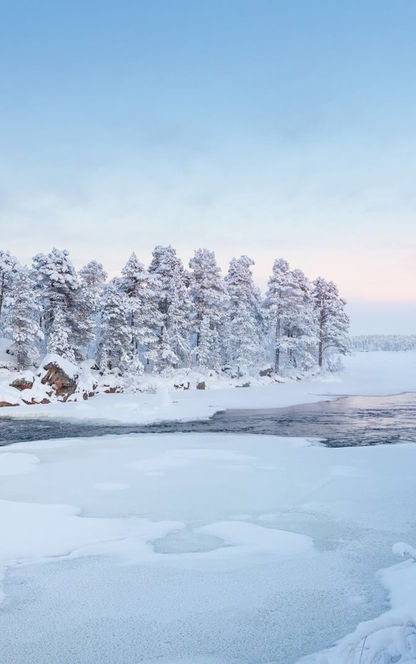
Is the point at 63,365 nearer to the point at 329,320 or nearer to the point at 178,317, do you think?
the point at 178,317

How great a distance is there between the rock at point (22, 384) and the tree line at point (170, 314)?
5.12 metres

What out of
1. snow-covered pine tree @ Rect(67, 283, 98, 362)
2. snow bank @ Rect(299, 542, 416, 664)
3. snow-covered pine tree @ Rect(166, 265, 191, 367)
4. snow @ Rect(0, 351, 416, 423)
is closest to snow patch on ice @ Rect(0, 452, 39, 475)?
snow bank @ Rect(299, 542, 416, 664)

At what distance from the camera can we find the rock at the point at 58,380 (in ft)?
88.8

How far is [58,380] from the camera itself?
27.2 metres

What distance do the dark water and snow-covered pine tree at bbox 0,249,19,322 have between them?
1765 cm

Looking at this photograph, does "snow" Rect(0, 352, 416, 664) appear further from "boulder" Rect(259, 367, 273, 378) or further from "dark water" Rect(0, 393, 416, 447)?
"boulder" Rect(259, 367, 273, 378)

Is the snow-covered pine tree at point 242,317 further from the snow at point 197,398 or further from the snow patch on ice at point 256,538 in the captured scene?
the snow patch on ice at point 256,538

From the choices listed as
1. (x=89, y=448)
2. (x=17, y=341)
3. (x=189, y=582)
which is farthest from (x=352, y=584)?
(x=17, y=341)

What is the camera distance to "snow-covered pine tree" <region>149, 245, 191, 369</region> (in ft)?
125

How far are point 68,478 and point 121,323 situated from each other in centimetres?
2684

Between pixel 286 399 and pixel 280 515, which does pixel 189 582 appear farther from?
pixel 286 399

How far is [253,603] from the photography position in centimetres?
382

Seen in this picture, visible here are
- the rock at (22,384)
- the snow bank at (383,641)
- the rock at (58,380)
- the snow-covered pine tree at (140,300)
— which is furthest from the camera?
the snow-covered pine tree at (140,300)

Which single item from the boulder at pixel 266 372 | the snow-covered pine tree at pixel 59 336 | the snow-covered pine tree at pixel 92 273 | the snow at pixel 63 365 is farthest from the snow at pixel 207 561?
the snow-covered pine tree at pixel 92 273
